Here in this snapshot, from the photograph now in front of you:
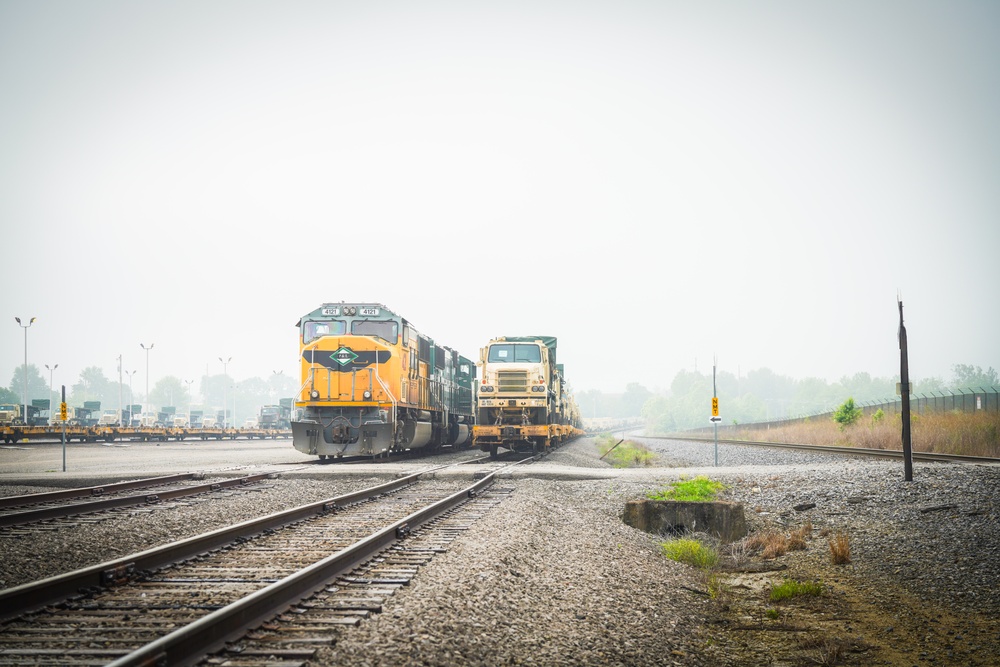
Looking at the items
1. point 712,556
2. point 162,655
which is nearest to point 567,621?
point 162,655

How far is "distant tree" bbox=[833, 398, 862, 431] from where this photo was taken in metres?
Result: 42.1

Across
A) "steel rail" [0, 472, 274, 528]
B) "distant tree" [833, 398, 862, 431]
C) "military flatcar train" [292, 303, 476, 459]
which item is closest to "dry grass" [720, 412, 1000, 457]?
"distant tree" [833, 398, 862, 431]

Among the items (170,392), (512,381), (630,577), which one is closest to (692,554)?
(630,577)

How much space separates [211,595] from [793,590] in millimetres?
6388

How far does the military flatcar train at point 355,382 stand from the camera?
Answer: 72.2ft

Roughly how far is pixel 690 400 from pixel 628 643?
150m

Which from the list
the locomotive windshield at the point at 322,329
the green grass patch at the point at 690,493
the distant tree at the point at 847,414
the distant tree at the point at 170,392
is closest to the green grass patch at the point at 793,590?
the green grass patch at the point at 690,493

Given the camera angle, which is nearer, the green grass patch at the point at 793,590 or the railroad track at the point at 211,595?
the railroad track at the point at 211,595

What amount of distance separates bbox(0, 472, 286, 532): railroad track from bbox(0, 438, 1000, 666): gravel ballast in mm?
869

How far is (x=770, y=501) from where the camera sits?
14211mm

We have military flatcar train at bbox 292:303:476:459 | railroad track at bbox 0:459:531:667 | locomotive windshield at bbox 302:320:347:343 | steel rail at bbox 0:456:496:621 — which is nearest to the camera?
railroad track at bbox 0:459:531:667

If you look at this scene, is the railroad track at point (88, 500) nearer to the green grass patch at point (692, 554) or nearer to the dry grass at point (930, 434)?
the green grass patch at point (692, 554)

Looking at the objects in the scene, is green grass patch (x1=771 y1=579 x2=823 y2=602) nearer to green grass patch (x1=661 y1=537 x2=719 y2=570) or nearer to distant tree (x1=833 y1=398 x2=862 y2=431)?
green grass patch (x1=661 y1=537 x2=719 y2=570)

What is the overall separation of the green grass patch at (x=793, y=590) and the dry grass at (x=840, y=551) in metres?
1.49
